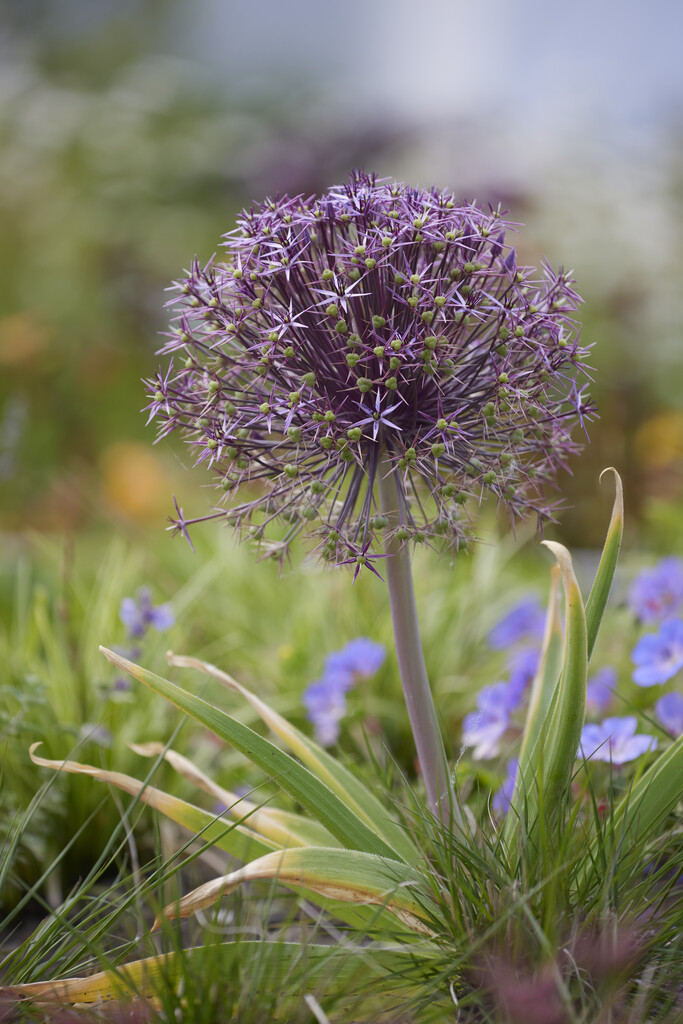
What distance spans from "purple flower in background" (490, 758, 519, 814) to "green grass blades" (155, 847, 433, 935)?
0.37 m

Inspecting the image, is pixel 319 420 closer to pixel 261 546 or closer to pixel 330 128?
pixel 261 546

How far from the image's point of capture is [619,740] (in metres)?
1.91

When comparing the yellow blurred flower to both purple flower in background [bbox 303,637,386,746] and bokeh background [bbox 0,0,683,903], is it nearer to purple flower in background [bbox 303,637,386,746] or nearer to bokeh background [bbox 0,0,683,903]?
bokeh background [bbox 0,0,683,903]

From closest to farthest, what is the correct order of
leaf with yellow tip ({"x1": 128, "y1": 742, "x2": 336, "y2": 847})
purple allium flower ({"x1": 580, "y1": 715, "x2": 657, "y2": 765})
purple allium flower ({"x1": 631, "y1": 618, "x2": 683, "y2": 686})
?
1. leaf with yellow tip ({"x1": 128, "y1": 742, "x2": 336, "y2": 847})
2. purple allium flower ({"x1": 580, "y1": 715, "x2": 657, "y2": 765})
3. purple allium flower ({"x1": 631, "y1": 618, "x2": 683, "y2": 686})

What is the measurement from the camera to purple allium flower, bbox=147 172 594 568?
54.0 inches

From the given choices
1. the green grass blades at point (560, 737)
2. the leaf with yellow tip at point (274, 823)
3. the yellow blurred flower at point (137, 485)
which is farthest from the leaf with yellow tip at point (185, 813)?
the yellow blurred flower at point (137, 485)

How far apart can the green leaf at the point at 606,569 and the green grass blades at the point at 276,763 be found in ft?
1.81

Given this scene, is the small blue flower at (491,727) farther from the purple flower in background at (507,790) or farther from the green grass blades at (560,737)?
the green grass blades at (560,737)

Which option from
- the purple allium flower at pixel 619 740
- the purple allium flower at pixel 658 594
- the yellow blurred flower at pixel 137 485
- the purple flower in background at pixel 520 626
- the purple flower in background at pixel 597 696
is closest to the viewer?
the purple allium flower at pixel 619 740

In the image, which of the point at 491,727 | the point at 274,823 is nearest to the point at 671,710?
the point at 491,727

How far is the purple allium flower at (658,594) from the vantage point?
2.47 m

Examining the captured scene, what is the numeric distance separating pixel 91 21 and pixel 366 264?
14.9 m

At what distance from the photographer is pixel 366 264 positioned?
132 cm

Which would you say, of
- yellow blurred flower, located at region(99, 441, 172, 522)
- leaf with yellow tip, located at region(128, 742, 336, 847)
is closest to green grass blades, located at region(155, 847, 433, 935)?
leaf with yellow tip, located at region(128, 742, 336, 847)
